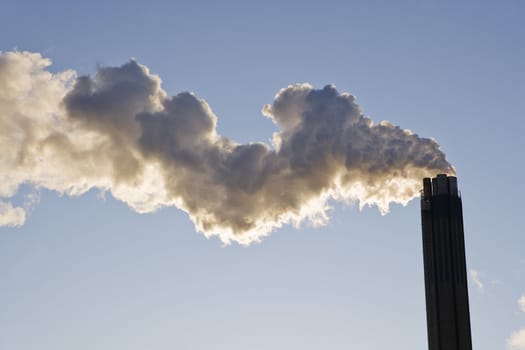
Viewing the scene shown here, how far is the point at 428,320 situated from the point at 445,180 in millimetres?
12725

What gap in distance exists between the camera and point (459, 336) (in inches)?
3039

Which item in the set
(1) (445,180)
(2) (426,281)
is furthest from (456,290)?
(1) (445,180)

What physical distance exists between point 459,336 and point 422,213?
1128 cm

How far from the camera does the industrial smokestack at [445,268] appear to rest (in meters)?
77.3

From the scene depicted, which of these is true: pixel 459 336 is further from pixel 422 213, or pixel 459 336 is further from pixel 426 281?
pixel 422 213

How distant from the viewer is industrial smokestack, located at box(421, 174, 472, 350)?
77.3m

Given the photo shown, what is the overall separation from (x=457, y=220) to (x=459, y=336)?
33.3 ft

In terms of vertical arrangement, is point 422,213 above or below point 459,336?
above

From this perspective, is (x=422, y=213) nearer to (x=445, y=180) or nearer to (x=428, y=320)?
(x=445, y=180)

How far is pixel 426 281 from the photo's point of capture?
79125 millimetres

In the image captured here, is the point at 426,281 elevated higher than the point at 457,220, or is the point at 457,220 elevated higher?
the point at 457,220

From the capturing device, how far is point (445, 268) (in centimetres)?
7838

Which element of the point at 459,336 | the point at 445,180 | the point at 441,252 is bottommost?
the point at 459,336

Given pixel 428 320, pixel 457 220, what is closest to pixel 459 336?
pixel 428 320
